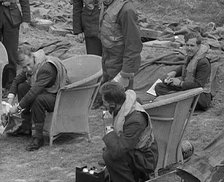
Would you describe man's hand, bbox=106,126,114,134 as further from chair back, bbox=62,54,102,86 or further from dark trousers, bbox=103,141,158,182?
chair back, bbox=62,54,102,86

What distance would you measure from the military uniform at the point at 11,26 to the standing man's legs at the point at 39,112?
2.13 m

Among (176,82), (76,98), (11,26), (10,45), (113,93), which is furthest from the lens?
(10,45)

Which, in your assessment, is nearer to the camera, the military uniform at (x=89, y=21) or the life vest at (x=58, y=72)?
the life vest at (x=58, y=72)

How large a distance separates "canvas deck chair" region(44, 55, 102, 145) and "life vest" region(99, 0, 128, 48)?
27 centimetres

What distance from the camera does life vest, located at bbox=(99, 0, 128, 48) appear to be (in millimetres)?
6470

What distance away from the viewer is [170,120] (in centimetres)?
552

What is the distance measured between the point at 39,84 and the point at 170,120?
1.54 metres

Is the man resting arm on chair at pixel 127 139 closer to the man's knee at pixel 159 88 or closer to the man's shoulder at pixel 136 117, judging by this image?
the man's shoulder at pixel 136 117

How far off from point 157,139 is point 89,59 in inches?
61.2

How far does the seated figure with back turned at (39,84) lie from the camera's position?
6.45 m

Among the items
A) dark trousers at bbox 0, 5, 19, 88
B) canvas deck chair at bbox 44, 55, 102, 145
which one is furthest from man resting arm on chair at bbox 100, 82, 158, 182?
dark trousers at bbox 0, 5, 19, 88

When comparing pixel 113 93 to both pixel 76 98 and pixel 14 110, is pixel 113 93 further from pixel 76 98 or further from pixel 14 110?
pixel 14 110

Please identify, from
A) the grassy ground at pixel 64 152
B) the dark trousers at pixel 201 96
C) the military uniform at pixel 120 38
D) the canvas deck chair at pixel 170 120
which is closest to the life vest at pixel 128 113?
the canvas deck chair at pixel 170 120

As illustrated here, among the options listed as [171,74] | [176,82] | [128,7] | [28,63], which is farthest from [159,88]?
[28,63]
